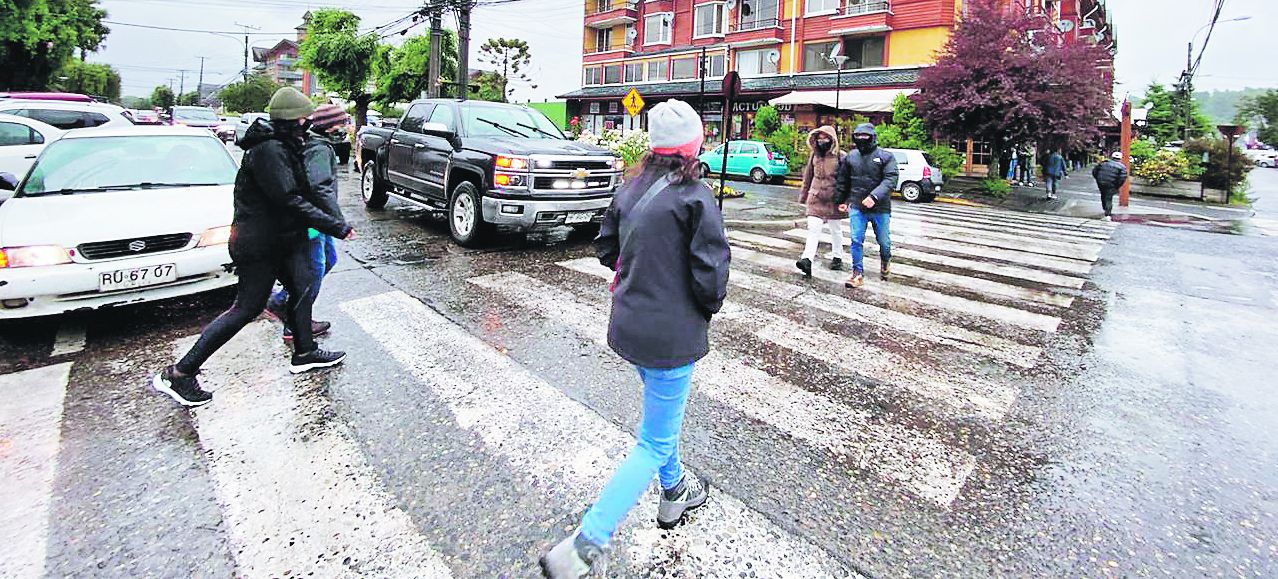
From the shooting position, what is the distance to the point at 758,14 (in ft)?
129

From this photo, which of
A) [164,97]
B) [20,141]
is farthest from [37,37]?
[164,97]

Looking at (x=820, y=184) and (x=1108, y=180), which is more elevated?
(x=1108, y=180)

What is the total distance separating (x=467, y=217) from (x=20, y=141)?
9.16m

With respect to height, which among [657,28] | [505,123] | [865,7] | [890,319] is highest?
[657,28]

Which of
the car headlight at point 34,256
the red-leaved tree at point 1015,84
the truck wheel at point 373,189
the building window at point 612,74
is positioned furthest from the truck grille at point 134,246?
the building window at point 612,74

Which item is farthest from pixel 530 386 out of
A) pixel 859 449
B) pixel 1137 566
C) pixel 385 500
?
pixel 1137 566

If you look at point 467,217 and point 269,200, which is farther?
point 467,217

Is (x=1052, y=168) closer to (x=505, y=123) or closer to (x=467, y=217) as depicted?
(x=505, y=123)

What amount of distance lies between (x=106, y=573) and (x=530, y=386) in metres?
2.24

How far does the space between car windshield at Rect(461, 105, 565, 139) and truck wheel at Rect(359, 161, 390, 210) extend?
11.1 ft

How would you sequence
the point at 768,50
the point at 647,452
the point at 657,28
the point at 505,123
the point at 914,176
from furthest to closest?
the point at 657,28 → the point at 768,50 → the point at 914,176 → the point at 505,123 → the point at 647,452

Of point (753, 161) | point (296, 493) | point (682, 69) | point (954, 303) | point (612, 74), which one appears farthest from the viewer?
point (612, 74)

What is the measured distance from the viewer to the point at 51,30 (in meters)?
28.8

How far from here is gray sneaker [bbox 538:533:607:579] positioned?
7.59 ft
